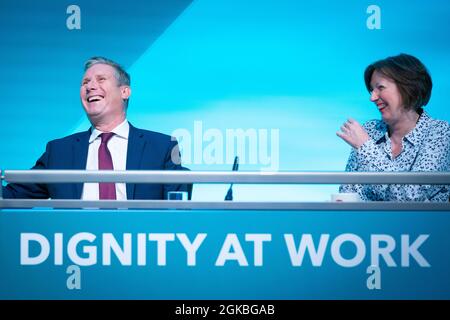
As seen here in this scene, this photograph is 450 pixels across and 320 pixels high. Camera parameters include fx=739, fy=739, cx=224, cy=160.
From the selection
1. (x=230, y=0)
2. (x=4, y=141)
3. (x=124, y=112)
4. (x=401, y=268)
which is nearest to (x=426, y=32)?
(x=230, y=0)

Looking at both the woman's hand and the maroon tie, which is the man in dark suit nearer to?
the maroon tie

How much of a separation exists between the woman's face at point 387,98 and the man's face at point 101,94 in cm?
131

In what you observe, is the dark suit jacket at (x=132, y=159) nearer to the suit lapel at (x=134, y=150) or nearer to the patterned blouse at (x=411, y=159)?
the suit lapel at (x=134, y=150)

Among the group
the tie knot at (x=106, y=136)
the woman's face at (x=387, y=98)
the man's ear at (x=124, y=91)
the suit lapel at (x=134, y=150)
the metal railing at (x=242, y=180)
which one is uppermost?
the man's ear at (x=124, y=91)

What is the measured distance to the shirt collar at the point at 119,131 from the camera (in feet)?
12.2

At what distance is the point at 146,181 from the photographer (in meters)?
2.48

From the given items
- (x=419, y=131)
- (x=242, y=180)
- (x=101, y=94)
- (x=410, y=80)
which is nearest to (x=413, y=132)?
(x=419, y=131)

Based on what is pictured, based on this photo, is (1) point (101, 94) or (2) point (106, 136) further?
(1) point (101, 94)

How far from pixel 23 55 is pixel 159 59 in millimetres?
826

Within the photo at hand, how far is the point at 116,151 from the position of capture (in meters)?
3.70

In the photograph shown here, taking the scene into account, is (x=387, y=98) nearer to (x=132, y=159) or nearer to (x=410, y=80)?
(x=410, y=80)

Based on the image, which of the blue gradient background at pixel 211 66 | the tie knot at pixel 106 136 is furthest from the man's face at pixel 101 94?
the blue gradient background at pixel 211 66

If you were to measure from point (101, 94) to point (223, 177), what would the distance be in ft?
5.01

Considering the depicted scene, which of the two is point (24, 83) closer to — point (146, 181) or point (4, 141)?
point (4, 141)
